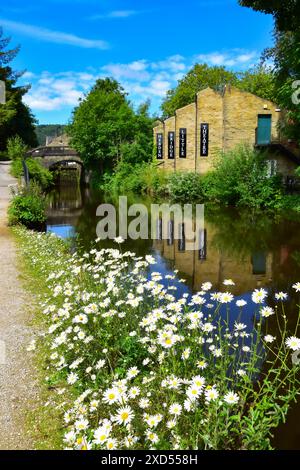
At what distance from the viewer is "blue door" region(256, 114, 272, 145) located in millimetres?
28781

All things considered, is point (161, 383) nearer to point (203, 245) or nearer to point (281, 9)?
point (203, 245)

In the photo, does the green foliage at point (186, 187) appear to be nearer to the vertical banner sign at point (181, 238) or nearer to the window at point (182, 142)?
the window at point (182, 142)

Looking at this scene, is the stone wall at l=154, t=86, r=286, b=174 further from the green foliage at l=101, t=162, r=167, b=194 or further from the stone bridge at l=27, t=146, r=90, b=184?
the stone bridge at l=27, t=146, r=90, b=184

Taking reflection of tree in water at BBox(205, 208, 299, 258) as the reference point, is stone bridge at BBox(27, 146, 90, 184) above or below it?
above

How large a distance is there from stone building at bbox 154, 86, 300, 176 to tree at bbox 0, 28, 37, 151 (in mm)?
19806

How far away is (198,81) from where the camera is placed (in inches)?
1839

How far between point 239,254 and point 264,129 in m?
19.9

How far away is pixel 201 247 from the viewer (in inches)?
517

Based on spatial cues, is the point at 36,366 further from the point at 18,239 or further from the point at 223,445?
the point at 18,239

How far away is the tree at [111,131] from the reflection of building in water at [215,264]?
82.1ft

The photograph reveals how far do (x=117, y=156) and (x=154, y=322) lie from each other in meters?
35.8

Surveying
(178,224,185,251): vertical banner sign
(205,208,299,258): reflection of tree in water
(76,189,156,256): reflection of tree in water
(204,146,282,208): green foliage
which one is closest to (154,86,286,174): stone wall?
(204,146,282,208): green foliage

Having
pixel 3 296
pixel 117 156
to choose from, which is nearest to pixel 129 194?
pixel 117 156

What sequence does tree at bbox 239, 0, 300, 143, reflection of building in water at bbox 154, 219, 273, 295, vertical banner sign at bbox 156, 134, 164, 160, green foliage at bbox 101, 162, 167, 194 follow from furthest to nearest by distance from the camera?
vertical banner sign at bbox 156, 134, 164, 160
green foliage at bbox 101, 162, 167, 194
tree at bbox 239, 0, 300, 143
reflection of building in water at bbox 154, 219, 273, 295
